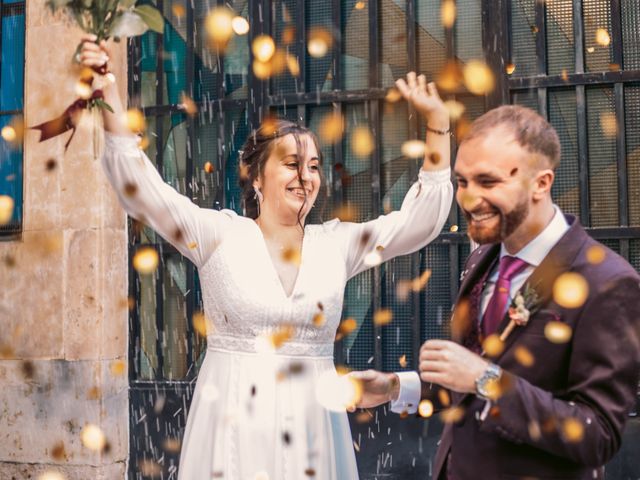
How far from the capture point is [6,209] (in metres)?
6.24

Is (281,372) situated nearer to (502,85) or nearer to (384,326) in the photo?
(384,326)

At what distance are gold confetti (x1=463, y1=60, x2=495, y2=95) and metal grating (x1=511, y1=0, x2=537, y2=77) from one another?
0.15 metres

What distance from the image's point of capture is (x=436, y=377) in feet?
7.50

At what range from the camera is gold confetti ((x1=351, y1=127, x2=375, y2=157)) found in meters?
5.57

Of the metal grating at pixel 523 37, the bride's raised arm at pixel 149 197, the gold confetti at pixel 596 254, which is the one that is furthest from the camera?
the metal grating at pixel 523 37

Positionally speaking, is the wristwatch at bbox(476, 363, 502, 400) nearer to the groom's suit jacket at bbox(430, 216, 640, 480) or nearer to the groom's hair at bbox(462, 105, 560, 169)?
the groom's suit jacket at bbox(430, 216, 640, 480)

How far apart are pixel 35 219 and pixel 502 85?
3.01 m

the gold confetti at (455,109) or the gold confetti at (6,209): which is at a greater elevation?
the gold confetti at (455,109)

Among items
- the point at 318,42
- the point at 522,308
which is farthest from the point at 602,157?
the point at 522,308

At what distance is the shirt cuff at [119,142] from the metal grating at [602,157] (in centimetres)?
286

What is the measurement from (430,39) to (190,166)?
168 centimetres

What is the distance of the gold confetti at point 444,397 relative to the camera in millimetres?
2922

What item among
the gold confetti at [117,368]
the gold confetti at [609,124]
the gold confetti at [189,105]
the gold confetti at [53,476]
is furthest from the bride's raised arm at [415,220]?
the gold confetti at [53,476]

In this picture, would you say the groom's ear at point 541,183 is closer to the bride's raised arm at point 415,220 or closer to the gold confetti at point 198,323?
the bride's raised arm at point 415,220
